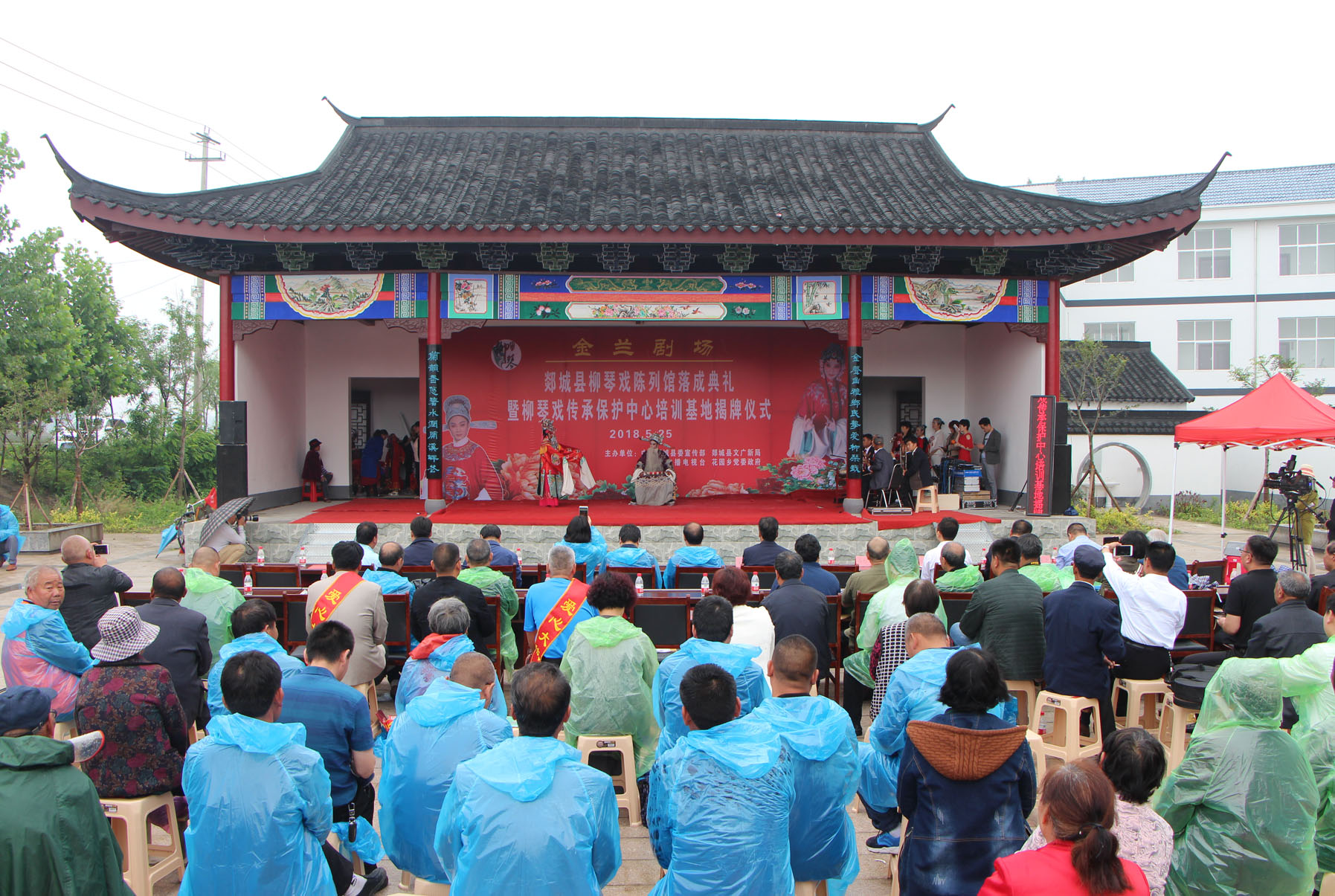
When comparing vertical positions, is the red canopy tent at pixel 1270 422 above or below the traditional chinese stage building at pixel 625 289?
below

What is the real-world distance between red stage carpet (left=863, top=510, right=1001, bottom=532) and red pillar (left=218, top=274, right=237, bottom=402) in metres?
7.82

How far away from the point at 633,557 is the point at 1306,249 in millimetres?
21464

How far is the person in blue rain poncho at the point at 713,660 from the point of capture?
3.30m

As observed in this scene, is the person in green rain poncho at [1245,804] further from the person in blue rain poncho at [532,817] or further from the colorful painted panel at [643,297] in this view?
the colorful painted panel at [643,297]

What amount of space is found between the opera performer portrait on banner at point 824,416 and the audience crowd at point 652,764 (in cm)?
882

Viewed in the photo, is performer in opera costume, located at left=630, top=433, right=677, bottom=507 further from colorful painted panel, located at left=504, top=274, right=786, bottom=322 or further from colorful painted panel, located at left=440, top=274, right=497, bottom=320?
colorful painted panel, located at left=440, top=274, right=497, bottom=320

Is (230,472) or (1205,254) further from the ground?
(1205,254)

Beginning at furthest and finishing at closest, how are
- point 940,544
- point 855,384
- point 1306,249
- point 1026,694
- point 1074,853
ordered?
point 1306,249, point 855,384, point 940,544, point 1026,694, point 1074,853

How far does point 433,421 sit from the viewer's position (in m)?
10.5

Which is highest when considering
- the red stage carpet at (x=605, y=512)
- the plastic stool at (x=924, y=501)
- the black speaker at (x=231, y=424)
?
the black speaker at (x=231, y=424)

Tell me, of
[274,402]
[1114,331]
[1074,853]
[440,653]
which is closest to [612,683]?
[440,653]

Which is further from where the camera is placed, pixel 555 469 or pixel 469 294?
pixel 555 469

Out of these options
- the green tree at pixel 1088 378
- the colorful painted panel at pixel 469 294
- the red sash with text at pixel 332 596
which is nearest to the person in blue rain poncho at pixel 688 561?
the red sash with text at pixel 332 596

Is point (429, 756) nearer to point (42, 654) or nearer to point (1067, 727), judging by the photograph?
point (42, 654)
